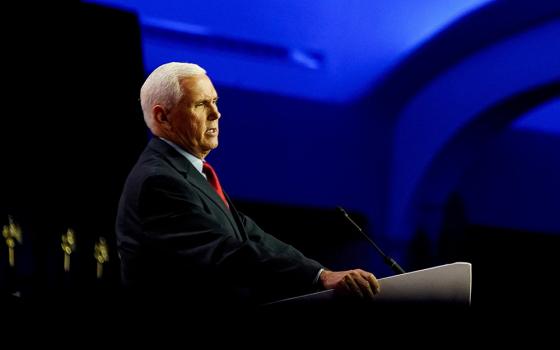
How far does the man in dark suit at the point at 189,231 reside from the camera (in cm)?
198

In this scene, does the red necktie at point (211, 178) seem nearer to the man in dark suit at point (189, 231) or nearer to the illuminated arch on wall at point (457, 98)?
the man in dark suit at point (189, 231)

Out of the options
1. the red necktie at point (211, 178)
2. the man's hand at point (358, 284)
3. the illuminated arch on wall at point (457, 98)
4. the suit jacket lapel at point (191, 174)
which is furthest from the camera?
the illuminated arch on wall at point (457, 98)

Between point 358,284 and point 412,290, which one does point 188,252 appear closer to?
point 358,284

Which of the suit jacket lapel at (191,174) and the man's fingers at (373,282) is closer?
the man's fingers at (373,282)

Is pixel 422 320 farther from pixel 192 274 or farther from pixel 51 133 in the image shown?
pixel 51 133

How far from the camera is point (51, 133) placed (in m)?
5.51

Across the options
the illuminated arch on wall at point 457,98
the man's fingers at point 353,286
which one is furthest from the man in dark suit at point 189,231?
the illuminated arch on wall at point 457,98

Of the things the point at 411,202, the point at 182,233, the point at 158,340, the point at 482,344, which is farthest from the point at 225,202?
the point at 411,202

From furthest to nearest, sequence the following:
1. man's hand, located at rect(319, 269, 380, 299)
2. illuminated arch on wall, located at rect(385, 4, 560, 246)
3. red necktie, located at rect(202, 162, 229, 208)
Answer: illuminated arch on wall, located at rect(385, 4, 560, 246), red necktie, located at rect(202, 162, 229, 208), man's hand, located at rect(319, 269, 380, 299)

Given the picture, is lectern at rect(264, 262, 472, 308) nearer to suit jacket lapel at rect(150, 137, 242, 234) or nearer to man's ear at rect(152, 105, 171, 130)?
suit jacket lapel at rect(150, 137, 242, 234)

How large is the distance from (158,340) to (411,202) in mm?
6834

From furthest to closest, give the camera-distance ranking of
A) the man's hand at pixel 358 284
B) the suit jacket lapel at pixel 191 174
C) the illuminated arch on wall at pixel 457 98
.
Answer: the illuminated arch on wall at pixel 457 98 < the suit jacket lapel at pixel 191 174 < the man's hand at pixel 358 284

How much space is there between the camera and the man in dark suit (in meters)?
1.98

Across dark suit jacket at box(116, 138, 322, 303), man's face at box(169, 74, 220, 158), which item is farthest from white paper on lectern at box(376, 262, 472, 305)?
man's face at box(169, 74, 220, 158)
